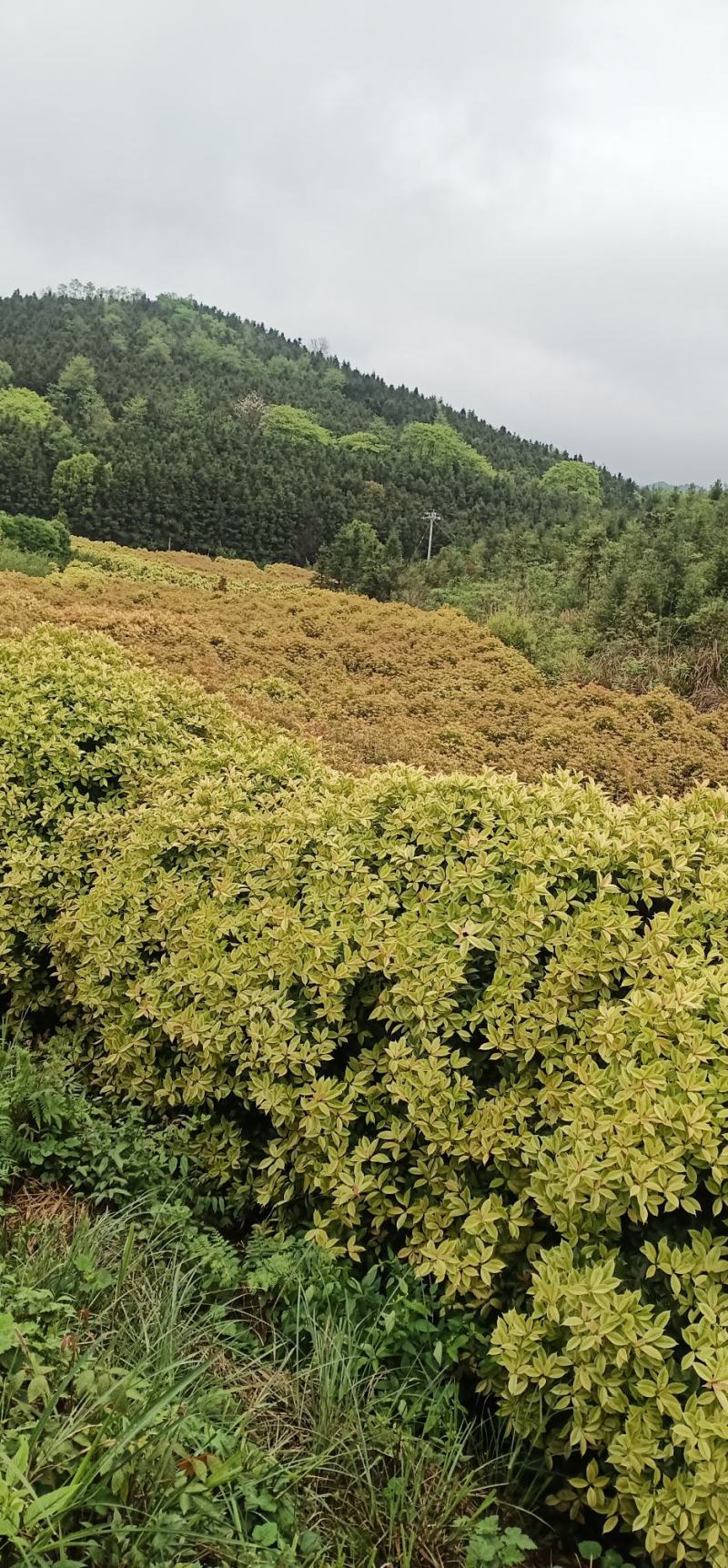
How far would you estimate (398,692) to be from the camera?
8.93 metres

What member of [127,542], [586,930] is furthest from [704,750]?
[127,542]

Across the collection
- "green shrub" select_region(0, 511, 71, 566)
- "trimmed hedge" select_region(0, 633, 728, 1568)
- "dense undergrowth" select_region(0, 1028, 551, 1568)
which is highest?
"green shrub" select_region(0, 511, 71, 566)

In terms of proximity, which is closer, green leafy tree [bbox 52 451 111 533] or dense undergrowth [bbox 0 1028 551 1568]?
dense undergrowth [bbox 0 1028 551 1568]

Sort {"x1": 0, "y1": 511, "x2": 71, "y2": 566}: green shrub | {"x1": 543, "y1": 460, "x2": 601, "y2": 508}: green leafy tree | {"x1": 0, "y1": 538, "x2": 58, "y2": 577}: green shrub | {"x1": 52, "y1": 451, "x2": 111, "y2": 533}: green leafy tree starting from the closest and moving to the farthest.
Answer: {"x1": 0, "y1": 538, "x2": 58, "y2": 577}: green shrub → {"x1": 0, "y1": 511, "x2": 71, "y2": 566}: green shrub → {"x1": 52, "y1": 451, "x2": 111, "y2": 533}: green leafy tree → {"x1": 543, "y1": 460, "x2": 601, "y2": 508}: green leafy tree

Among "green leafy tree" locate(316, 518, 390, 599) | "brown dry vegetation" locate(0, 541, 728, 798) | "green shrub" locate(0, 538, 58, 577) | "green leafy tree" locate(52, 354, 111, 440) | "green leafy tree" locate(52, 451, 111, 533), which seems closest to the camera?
"brown dry vegetation" locate(0, 541, 728, 798)

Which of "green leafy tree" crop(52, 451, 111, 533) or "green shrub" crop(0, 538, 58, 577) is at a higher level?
"green leafy tree" crop(52, 451, 111, 533)

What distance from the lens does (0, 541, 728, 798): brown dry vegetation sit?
→ 6906mm

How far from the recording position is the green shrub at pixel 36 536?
1838 cm

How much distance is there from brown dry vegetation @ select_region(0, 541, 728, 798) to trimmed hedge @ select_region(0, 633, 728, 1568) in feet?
9.30

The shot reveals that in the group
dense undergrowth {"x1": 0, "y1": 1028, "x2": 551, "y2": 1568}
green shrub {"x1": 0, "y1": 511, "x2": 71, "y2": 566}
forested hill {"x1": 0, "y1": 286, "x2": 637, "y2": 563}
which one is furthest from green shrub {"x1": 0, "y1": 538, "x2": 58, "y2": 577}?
forested hill {"x1": 0, "y1": 286, "x2": 637, "y2": 563}

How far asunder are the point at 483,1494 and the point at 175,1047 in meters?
1.37

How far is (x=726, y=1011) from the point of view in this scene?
185 cm

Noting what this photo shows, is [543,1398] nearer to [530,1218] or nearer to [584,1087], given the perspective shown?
[530,1218]

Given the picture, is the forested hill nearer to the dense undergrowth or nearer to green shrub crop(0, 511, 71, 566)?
green shrub crop(0, 511, 71, 566)
